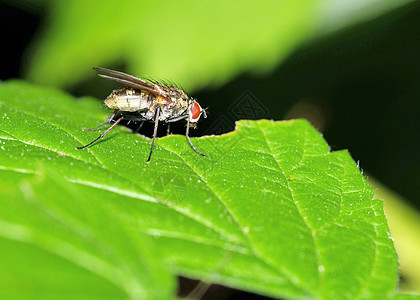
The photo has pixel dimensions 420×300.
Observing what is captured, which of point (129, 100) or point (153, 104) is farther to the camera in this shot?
point (153, 104)

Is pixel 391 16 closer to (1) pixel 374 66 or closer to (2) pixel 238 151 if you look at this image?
(1) pixel 374 66

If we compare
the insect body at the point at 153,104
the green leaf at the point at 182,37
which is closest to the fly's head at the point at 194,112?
the insect body at the point at 153,104

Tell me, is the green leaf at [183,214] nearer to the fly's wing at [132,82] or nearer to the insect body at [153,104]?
the fly's wing at [132,82]

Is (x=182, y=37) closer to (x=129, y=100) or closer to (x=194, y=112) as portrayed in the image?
(x=194, y=112)

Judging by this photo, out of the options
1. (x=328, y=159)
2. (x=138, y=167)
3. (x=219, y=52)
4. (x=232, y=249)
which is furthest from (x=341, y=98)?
(x=232, y=249)

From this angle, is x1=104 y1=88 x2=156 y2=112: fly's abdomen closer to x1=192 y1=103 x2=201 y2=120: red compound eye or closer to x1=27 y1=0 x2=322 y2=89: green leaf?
x1=192 y1=103 x2=201 y2=120: red compound eye

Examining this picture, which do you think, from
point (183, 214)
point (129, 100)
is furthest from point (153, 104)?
point (183, 214)
